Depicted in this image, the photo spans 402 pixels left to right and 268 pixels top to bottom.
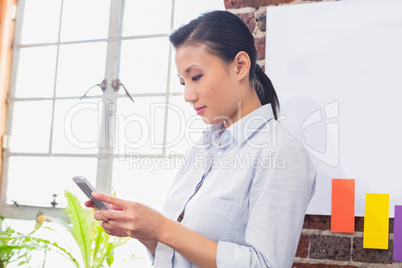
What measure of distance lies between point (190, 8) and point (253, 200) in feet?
5.02

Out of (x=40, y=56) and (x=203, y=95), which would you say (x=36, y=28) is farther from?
(x=203, y=95)

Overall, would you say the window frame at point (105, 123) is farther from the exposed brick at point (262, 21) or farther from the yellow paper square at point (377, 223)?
the yellow paper square at point (377, 223)

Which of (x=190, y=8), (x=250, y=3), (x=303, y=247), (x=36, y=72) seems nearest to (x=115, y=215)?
(x=303, y=247)

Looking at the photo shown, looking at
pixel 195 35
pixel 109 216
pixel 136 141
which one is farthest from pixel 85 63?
pixel 109 216

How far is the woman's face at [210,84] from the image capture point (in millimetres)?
997

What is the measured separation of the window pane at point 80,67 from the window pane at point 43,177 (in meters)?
0.38

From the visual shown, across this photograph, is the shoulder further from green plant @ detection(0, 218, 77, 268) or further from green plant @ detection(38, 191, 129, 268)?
green plant @ detection(0, 218, 77, 268)

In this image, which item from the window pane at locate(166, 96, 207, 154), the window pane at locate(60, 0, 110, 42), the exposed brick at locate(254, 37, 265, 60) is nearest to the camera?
the exposed brick at locate(254, 37, 265, 60)

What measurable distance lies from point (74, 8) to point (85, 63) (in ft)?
1.13

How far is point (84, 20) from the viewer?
2.44m

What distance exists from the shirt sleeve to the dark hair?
0.90 feet

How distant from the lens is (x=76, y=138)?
7.63ft

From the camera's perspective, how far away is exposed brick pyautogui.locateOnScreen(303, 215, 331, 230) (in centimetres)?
142

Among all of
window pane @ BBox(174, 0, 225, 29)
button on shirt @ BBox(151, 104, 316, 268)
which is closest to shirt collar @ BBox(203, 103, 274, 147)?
button on shirt @ BBox(151, 104, 316, 268)
